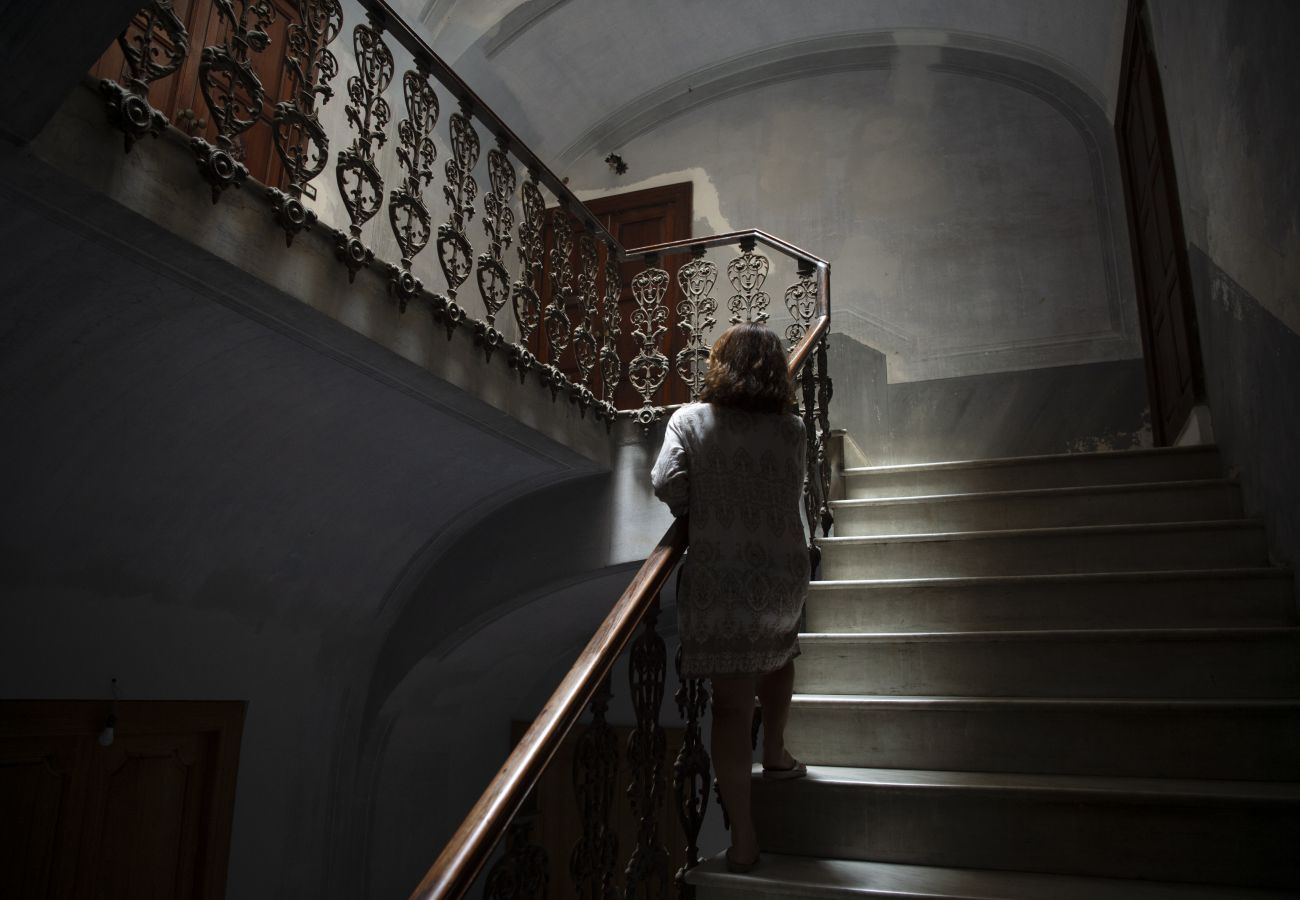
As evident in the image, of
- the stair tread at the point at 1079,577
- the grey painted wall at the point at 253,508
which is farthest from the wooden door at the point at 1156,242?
the grey painted wall at the point at 253,508

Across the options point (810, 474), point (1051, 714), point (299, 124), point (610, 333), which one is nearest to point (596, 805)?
point (1051, 714)

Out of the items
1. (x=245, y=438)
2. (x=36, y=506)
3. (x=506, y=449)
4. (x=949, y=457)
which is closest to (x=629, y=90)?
(x=949, y=457)

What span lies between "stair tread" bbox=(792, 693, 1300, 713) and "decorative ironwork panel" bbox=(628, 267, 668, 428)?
7.36 ft

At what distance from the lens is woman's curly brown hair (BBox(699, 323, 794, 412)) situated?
99.7 inches

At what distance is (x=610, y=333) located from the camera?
199 inches

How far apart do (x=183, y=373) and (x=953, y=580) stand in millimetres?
2885

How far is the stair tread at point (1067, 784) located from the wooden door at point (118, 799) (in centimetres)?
320

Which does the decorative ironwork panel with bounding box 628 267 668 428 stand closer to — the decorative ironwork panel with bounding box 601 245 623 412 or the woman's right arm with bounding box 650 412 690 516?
the decorative ironwork panel with bounding box 601 245 623 412

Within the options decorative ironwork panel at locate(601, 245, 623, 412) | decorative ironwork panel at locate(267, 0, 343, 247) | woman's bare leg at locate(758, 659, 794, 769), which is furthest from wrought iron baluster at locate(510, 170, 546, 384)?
woman's bare leg at locate(758, 659, 794, 769)

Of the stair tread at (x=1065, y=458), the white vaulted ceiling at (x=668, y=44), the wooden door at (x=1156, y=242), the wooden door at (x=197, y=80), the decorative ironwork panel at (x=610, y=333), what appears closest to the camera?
the stair tread at (x=1065, y=458)

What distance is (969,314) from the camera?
6.88m

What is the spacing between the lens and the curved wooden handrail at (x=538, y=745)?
1556mm

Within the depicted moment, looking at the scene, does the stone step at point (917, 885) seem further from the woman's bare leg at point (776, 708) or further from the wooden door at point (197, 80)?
the wooden door at point (197, 80)

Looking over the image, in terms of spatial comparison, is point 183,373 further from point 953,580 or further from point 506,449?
point 953,580
